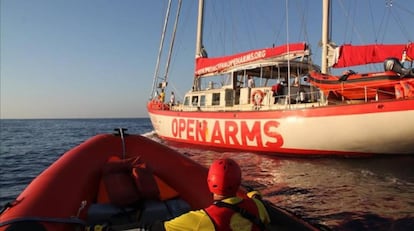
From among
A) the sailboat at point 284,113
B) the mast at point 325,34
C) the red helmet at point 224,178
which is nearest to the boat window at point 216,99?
the sailboat at point 284,113

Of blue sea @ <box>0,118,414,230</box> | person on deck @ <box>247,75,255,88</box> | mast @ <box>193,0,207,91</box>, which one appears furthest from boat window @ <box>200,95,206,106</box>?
blue sea @ <box>0,118,414,230</box>

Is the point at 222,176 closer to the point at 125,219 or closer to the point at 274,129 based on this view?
the point at 125,219

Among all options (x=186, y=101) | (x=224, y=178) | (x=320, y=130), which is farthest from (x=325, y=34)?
(x=224, y=178)

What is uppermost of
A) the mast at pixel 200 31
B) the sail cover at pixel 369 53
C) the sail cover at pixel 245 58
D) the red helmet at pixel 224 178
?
the mast at pixel 200 31

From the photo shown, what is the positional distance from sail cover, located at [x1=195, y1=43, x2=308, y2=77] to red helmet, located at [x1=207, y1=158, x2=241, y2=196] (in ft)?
39.7

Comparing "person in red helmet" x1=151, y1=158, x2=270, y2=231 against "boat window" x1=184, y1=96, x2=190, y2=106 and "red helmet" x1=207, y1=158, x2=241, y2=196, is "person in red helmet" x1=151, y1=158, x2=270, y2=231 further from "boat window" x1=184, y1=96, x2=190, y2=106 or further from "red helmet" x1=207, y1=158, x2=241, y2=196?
"boat window" x1=184, y1=96, x2=190, y2=106

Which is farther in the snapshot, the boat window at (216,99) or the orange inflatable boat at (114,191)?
the boat window at (216,99)

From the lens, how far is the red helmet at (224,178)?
102 inches

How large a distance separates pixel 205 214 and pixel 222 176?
28 centimetres

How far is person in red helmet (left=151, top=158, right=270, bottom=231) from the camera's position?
246cm

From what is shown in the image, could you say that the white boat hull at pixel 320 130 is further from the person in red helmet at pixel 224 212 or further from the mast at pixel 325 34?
the person in red helmet at pixel 224 212

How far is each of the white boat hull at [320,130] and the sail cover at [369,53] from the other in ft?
6.75

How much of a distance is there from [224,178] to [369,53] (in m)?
11.1

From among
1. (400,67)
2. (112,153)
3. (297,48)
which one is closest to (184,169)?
(112,153)
